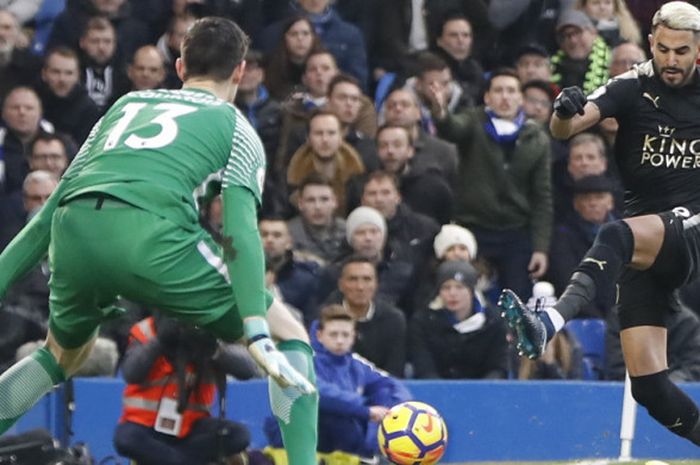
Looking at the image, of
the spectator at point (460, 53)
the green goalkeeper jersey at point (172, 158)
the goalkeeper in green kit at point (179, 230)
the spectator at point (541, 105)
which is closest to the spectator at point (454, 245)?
the spectator at point (541, 105)

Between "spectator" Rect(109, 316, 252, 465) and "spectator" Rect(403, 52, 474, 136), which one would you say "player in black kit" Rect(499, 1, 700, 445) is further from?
"spectator" Rect(403, 52, 474, 136)

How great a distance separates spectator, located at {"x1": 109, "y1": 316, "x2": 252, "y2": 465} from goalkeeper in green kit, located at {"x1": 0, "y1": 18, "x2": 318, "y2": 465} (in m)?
1.40

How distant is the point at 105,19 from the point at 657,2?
5.61m

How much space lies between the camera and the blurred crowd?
42.7ft

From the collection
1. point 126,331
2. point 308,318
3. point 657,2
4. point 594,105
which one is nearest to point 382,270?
point 308,318

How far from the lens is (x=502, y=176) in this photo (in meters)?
14.6

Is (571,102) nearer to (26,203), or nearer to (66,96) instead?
(26,203)

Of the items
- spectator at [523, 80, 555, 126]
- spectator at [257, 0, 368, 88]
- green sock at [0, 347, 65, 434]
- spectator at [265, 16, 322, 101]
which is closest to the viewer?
green sock at [0, 347, 65, 434]

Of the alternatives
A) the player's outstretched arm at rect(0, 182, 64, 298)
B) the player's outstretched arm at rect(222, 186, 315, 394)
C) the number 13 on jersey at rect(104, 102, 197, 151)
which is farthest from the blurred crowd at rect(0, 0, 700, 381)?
the player's outstretched arm at rect(222, 186, 315, 394)

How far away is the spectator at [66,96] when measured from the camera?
14.0 meters

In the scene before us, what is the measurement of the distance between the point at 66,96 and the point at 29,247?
579 cm

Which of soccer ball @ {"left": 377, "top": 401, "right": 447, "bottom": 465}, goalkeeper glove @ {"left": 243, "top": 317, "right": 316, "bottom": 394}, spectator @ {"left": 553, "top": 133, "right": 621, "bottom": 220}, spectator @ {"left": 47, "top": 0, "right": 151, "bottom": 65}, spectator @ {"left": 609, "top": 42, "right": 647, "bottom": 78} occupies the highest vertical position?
spectator @ {"left": 47, "top": 0, "right": 151, "bottom": 65}

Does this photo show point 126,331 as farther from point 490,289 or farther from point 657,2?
point 657,2

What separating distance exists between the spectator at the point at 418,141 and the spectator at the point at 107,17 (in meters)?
2.17
